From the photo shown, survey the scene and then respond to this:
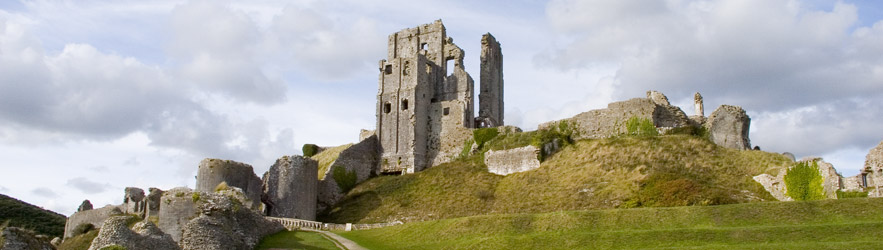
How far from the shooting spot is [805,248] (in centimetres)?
2458

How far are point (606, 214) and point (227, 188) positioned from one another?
57.5 feet

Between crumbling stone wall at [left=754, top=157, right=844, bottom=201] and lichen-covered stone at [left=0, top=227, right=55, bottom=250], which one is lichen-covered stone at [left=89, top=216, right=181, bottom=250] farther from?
crumbling stone wall at [left=754, top=157, right=844, bottom=201]

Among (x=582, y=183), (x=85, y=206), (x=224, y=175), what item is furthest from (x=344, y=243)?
(x=85, y=206)

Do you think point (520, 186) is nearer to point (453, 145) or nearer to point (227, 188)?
point (453, 145)

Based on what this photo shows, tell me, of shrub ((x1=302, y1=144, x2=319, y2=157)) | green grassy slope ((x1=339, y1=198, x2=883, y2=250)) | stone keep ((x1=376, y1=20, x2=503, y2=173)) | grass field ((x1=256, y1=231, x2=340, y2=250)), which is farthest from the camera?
shrub ((x1=302, y1=144, x2=319, y2=157))

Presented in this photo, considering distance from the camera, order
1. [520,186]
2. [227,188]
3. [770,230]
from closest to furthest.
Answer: [770,230] < [227,188] < [520,186]

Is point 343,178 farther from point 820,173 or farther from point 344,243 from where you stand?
point 820,173

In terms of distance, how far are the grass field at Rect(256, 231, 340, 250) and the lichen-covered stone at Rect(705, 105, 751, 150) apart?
23713 millimetres

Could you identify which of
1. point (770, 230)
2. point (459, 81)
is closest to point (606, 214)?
point (770, 230)

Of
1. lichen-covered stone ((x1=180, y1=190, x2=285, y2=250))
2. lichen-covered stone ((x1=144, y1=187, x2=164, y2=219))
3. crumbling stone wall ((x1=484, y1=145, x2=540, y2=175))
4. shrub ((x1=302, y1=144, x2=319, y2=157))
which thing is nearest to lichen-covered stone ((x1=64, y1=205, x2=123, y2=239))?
lichen-covered stone ((x1=144, y1=187, x2=164, y2=219))

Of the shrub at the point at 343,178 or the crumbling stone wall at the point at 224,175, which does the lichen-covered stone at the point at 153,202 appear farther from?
the shrub at the point at 343,178

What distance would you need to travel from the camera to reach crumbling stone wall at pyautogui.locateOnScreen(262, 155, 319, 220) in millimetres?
46812

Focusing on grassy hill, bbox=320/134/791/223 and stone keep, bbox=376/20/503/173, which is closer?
grassy hill, bbox=320/134/791/223

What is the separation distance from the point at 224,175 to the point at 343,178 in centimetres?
1164
